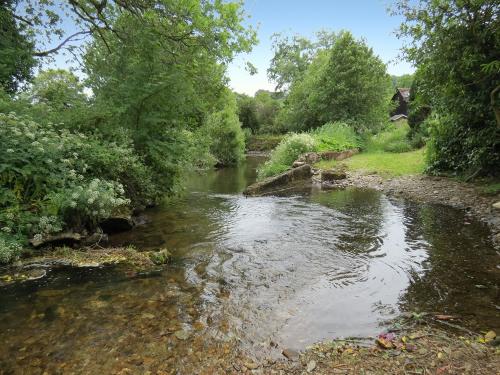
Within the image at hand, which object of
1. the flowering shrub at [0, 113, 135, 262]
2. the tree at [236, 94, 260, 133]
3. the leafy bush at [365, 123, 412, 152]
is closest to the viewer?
the flowering shrub at [0, 113, 135, 262]

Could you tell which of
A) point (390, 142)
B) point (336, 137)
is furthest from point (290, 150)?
point (390, 142)

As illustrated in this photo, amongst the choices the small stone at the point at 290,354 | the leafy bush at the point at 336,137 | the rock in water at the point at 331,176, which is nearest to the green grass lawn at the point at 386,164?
the rock in water at the point at 331,176

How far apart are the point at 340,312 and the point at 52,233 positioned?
5.82 meters

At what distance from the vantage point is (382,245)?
7547 millimetres

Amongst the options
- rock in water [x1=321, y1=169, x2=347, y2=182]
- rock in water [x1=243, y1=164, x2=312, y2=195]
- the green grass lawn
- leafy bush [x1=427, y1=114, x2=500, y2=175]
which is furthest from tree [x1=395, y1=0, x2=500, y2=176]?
rock in water [x1=243, y1=164, x2=312, y2=195]

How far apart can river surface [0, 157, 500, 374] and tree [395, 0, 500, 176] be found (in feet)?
12.2

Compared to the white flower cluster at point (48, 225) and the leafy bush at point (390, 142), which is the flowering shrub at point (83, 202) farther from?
the leafy bush at point (390, 142)

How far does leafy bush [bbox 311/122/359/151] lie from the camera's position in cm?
2303

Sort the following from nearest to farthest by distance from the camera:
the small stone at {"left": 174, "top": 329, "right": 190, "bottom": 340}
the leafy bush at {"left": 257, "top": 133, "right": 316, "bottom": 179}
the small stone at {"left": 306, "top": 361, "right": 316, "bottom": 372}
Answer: the small stone at {"left": 306, "top": 361, "right": 316, "bottom": 372}, the small stone at {"left": 174, "top": 329, "right": 190, "bottom": 340}, the leafy bush at {"left": 257, "top": 133, "right": 316, "bottom": 179}

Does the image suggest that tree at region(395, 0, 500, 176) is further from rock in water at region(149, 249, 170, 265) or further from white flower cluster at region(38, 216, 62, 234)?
white flower cluster at region(38, 216, 62, 234)

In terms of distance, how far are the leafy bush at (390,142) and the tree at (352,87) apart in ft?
6.15

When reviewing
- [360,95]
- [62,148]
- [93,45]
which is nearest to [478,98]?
[62,148]

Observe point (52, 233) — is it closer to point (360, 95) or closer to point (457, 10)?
point (457, 10)

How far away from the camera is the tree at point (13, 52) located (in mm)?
11133
